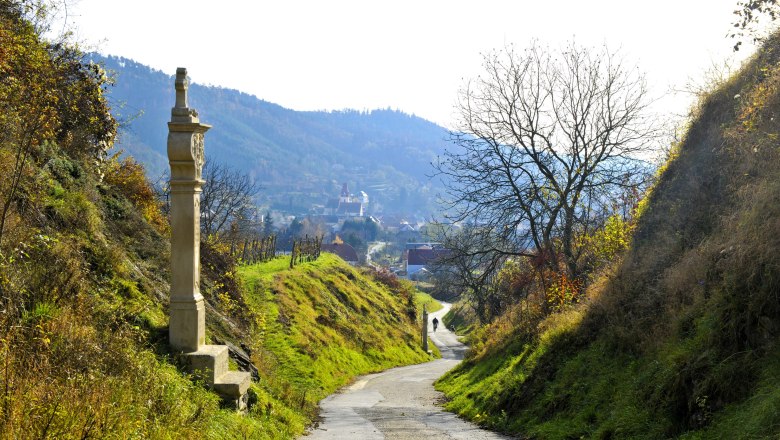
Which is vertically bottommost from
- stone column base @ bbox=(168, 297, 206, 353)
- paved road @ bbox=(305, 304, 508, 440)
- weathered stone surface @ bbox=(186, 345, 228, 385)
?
paved road @ bbox=(305, 304, 508, 440)

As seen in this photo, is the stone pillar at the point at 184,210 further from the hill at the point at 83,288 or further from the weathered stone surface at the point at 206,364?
the hill at the point at 83,288

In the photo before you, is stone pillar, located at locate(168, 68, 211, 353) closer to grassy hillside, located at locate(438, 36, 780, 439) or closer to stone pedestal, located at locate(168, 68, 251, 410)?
stone pedestal, located at locate(168, 68, 251, 410)

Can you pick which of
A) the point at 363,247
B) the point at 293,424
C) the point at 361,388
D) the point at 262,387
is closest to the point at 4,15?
the point at 262,387

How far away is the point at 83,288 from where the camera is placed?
788cm

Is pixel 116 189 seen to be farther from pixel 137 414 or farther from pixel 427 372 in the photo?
pixel 427 372

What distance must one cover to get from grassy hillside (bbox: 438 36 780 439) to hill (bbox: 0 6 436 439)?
15.8 ft

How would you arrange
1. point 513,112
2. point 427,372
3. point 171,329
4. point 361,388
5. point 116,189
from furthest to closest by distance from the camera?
point 427,372 → point 361,388 → point 513,112 → point 116,189 → point 171,329

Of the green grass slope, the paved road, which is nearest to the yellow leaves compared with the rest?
the green grass slope

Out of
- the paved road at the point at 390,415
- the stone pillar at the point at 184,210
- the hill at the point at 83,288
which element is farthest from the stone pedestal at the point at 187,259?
the paved road at the point at 390,415

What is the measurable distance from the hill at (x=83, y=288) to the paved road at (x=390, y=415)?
2.72 feet

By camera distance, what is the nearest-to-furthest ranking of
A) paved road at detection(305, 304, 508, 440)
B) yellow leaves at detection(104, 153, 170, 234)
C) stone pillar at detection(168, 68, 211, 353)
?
1. stone pillar at detection(168, 68, 211, 353)
2. paved road at detection(305, 304, 508, 440)
3. yellow leaves at detection(104, 153, 170, 234)

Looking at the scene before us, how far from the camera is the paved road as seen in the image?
455 inches

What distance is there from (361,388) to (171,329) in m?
15.9

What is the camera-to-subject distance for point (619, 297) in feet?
A: 40.5
